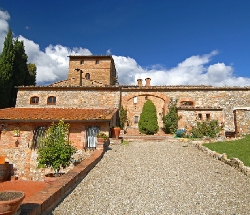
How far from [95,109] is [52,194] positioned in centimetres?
1235

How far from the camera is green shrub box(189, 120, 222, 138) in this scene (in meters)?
15.8

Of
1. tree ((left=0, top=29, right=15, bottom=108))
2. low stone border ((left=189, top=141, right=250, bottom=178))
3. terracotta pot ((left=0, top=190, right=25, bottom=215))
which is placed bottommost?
low stone border ((left=189, top=141, right=250, bottom=178))

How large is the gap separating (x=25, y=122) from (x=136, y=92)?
36.1 ft

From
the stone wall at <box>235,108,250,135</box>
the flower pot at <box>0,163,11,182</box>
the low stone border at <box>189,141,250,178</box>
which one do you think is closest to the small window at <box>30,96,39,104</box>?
the flower pot at <box>0,163,11,182</box>

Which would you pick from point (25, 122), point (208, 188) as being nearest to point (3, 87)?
point (25, 122)

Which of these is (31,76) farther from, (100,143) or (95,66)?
(100,143)

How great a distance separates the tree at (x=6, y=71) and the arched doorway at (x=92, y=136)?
16805mm

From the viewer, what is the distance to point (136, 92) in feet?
66.5

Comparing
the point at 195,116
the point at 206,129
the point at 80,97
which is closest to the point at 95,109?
the point at 80,97

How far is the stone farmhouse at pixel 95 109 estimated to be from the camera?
40.5 feet

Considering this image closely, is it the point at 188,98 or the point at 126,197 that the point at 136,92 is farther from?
the point at 126,197

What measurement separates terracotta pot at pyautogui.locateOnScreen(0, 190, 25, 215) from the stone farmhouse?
29.8ft

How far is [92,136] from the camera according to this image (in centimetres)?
1266

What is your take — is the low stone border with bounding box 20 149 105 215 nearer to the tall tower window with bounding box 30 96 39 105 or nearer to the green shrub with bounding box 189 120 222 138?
the green shrub with bounding box 189 120 222 138
